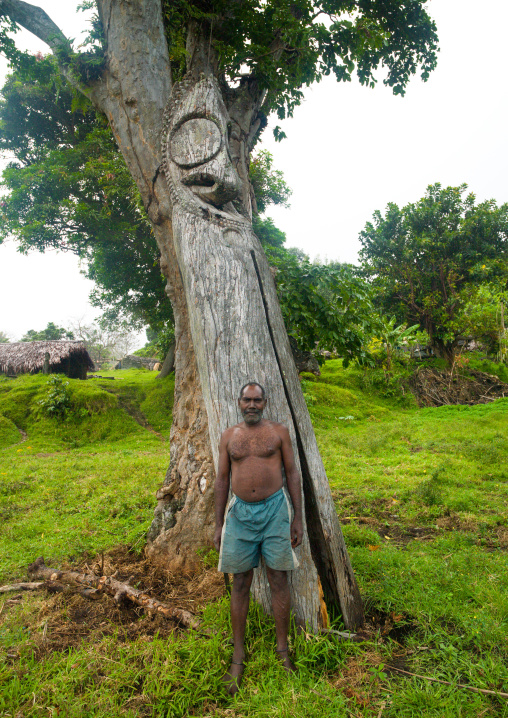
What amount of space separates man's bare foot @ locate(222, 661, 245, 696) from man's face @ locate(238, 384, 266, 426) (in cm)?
142

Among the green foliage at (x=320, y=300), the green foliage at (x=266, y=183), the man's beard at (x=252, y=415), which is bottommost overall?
the man's beard at (x=252, y=415)

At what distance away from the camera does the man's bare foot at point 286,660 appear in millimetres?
2377

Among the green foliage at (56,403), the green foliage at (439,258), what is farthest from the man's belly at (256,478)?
the green foliage at (439,258)

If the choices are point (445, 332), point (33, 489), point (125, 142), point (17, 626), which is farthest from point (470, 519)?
point (445, 332)

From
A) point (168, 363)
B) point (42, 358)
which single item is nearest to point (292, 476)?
point (168, 363)

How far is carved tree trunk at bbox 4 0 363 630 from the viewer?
10.1 ft

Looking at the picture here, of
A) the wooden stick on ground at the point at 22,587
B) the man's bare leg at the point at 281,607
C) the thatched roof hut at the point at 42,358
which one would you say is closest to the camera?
the man's bare leg at the point at 281,607

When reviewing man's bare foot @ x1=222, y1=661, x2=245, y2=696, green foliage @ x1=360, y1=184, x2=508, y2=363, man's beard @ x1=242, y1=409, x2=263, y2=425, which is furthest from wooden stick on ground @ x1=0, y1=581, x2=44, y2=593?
green foliage @ x1=360, y1=184, x2=508, y2=363

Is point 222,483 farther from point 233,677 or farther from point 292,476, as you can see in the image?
point 233,677

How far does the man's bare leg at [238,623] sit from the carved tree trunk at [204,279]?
0.28 metres

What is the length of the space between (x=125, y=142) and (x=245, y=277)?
2296 mm

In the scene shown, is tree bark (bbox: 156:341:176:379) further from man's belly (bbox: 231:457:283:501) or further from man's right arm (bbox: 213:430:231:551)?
man's belly (bbox: 231:457:283:501)

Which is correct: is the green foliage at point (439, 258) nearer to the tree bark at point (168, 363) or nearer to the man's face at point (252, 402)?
the tree bark at point (168, 363)

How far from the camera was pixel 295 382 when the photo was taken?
342 centimetres
